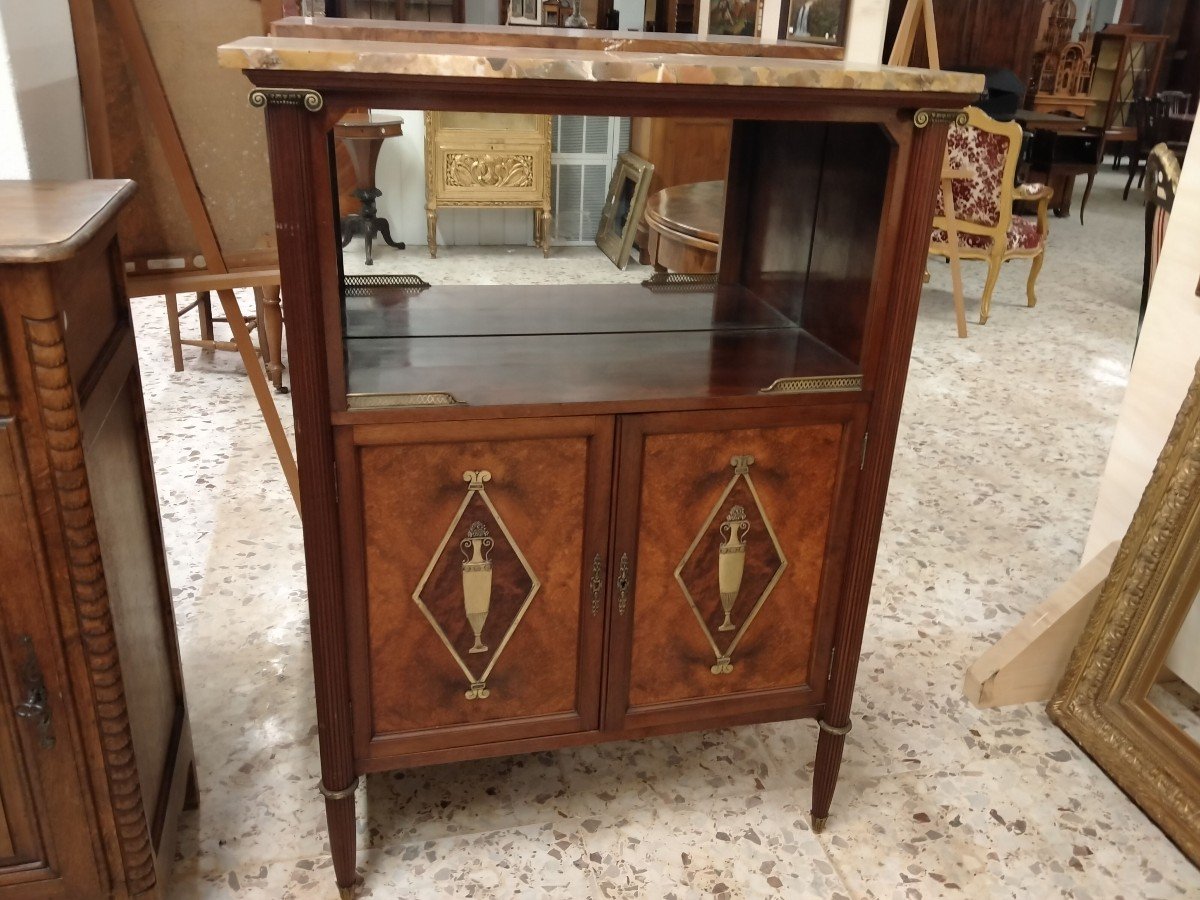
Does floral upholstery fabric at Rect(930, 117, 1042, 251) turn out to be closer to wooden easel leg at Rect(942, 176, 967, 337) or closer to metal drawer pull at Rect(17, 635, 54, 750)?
Result: wooden easel leg at Rect(942, 176, 967, 337)

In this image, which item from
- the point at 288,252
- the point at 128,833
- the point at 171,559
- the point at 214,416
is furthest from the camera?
the point at 214,416

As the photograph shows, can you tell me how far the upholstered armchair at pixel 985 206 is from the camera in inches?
182

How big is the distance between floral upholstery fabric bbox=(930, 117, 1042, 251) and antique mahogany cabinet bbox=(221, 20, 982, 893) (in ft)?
11.0

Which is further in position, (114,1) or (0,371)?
(114,1)

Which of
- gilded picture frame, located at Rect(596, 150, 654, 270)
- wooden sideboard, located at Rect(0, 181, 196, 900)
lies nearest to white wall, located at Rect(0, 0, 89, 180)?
wooden sideboard, located at Rect(0, 181, 196, 900)

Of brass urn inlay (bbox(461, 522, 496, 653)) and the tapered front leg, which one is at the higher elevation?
brass urn inlay (bbox(461, 522, 496, 653))

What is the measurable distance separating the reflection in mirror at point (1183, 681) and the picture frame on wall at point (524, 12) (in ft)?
13.5

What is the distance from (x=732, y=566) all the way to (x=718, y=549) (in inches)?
1.6

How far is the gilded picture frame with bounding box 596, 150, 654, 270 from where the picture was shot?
3674mm

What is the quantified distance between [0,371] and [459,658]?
73 centimetres

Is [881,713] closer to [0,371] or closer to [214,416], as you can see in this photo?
[0,371]

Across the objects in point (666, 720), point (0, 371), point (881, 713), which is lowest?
point (881, 713)

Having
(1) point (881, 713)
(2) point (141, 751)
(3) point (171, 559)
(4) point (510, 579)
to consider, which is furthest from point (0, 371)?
(1) point (881, 713)

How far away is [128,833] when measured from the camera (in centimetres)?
133
